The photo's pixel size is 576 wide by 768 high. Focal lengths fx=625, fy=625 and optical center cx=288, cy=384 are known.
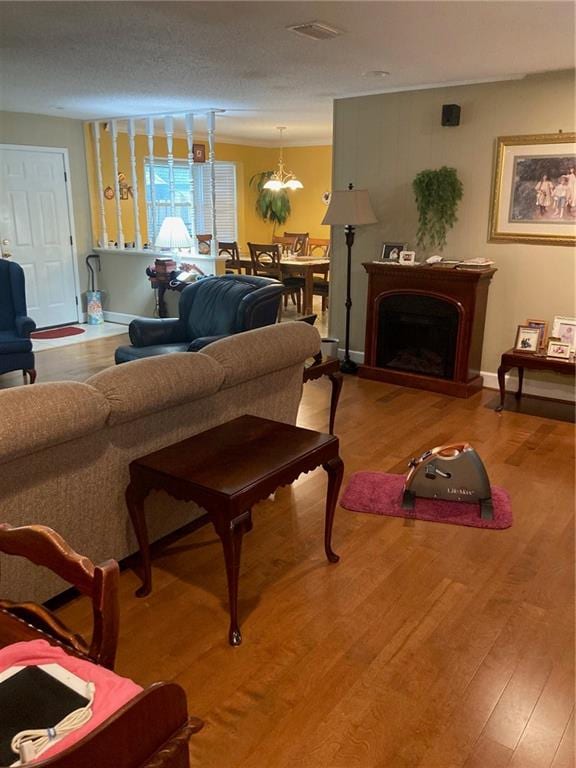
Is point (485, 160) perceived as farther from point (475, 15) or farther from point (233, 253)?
point (233, 253)

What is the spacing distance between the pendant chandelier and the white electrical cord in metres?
8.04

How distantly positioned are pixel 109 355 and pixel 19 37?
3214 millimetres

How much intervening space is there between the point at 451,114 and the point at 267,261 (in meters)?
3.58

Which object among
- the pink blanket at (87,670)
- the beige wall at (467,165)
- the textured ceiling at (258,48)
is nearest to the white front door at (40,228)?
the textured ceiling at (258,48)

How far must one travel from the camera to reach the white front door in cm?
681

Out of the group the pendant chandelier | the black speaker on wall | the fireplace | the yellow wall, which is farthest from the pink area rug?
the yellow wall

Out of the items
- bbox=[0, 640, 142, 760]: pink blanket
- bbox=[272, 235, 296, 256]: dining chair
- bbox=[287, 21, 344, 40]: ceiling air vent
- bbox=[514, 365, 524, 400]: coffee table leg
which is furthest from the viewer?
bbox=[272, 235, 296, 256]: dining chair

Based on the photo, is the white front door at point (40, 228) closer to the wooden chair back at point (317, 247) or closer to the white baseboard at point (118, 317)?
the white baseboard at point (118, 317)

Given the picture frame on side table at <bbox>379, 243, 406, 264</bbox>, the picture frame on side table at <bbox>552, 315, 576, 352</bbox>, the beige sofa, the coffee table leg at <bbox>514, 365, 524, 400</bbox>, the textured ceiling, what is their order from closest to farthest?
the beige sofa
the textured ceiling
the picture frame on side table at <bbox>552, 315, 576, 352</bbox>
the coffee table leg at <bbox>514, 365, 524, 400</bbox>
the picture frame on side table at <bbox>379, 243, 406, 264</bbox>

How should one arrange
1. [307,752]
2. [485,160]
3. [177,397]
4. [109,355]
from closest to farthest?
[307,752], [177,397], [485,160], [109,355]

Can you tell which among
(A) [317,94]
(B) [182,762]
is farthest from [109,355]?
(B) [182,762]

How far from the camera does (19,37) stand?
3.54m

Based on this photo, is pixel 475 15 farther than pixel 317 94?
No

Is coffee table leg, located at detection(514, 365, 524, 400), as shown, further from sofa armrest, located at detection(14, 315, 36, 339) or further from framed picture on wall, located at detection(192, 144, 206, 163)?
framed picture on wall, located at detection(192, 144, 206, 163)
